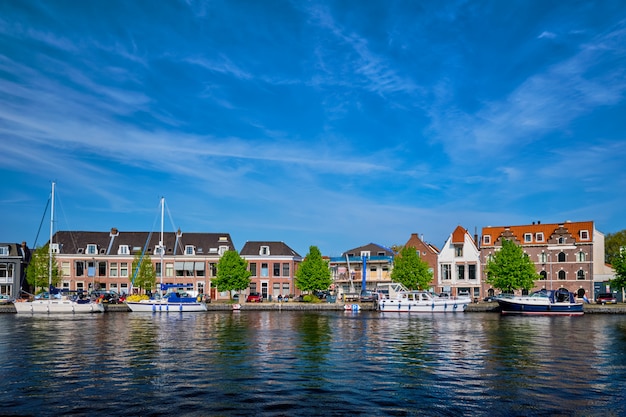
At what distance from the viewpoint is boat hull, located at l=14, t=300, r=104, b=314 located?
82.9 meters

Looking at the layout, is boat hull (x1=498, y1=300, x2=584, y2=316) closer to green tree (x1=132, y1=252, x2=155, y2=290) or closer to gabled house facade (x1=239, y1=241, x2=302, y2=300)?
gabled house facade (x1=239, y1=241, x2=302, y2=300)

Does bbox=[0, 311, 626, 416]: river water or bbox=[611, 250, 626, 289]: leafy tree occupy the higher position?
bbox=[611, 250, 626, 289]: leafy tree

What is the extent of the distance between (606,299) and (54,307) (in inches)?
3395

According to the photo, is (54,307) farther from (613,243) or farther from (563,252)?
(613,243)

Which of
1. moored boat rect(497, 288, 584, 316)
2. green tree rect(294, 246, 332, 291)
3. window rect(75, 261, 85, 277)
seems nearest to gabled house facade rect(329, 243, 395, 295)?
green tree rect(294, 246, 332, 291)

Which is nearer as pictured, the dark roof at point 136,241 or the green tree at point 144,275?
the green tree at point 144,275

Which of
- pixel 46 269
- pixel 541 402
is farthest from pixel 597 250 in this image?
pixel 46 269

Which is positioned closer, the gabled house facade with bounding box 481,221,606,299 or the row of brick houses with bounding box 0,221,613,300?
the gabled house facade with bounding box 481,221,606,299

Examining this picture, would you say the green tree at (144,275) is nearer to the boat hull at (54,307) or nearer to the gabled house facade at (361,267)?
the boat hull at (54,307)

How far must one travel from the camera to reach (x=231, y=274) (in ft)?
348

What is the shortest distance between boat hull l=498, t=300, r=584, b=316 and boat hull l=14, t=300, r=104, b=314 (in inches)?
2374

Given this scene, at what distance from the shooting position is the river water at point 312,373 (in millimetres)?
23344

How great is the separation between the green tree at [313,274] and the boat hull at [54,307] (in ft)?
124

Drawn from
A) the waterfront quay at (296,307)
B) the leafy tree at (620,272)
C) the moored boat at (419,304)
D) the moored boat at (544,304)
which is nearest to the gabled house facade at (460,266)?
the waterfront quay at (296,307)
